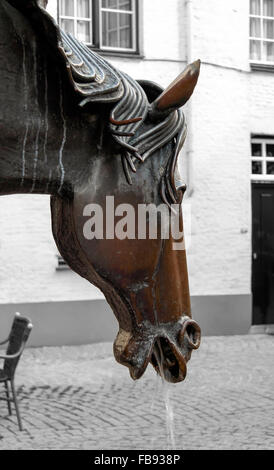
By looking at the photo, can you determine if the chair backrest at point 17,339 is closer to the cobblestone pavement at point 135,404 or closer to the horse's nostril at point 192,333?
the cobblestone pavement at point 135,404

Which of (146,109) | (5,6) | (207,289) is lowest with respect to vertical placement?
(207,289)

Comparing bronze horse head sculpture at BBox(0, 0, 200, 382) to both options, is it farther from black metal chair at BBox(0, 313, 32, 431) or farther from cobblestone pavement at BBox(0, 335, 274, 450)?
black metal chair at BBox(0, 313, 32, 431)

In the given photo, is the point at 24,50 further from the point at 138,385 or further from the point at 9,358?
the point at 138,385

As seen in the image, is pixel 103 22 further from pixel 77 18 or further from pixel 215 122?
pixel 215 122

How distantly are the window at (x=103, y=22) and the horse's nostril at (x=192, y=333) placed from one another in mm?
9846

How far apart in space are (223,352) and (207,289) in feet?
5.21

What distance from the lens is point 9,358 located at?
6.20 meters

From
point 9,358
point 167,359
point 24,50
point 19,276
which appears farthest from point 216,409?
point 24,50

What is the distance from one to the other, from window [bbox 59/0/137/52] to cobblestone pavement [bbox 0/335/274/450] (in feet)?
16.9

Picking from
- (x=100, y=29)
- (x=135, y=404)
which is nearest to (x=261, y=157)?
(x=100, y=29)

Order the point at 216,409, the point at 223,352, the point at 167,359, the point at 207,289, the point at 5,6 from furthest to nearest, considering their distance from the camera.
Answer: the point at 207,289 < the point at 223,352 < the point at 216,409 < the point at 167,359 < the point at 5,6

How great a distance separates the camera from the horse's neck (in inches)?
50.3

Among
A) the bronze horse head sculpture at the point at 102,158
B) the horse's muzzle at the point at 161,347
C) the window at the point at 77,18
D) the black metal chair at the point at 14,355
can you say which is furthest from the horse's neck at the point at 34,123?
the window at the point at 77,18

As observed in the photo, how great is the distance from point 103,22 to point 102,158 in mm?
10332
